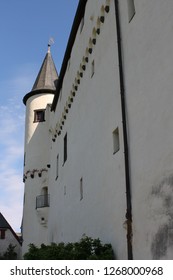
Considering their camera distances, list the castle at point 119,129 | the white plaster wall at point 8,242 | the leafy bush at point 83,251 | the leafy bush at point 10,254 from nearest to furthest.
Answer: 1. the castle at point 119,129
2. the leafy bush at point 83,251
3. the leafy bush at point 10,254
4. the white plaster wall at point 8,242

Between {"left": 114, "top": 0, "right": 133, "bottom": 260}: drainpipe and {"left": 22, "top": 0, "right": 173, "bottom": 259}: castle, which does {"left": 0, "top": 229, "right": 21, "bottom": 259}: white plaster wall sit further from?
{"left": 114, "top": 0, "right": 133, "bottom": 260}: drainpipe

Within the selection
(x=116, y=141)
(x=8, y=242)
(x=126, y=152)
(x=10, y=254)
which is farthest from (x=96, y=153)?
(x=8, y=242)

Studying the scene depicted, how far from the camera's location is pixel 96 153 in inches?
448

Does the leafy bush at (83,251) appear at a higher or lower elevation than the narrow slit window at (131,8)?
lower

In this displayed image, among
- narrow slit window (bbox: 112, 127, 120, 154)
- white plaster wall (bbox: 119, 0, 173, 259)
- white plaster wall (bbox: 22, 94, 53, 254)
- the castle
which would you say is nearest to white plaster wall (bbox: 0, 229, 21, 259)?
white plaster wall (bbox: 22, 94, 53, 254)

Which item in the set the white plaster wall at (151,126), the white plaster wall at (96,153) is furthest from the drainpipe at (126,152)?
the white plaster wall at (96,153)

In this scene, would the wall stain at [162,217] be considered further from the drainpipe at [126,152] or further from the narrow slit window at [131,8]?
the narrow slit window at [131,8]

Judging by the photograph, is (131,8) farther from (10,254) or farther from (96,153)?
(10,254)

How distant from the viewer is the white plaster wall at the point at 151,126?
658cm

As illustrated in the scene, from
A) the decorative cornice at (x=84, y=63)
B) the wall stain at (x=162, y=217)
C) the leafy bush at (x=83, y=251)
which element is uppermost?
the decorative cornice at (x=84, y=63)

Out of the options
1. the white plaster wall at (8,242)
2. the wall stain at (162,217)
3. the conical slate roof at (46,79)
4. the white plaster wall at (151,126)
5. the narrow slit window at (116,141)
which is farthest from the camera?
the white plaster wall at (8,242)

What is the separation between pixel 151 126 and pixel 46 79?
1983cm

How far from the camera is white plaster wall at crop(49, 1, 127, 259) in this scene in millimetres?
9289
